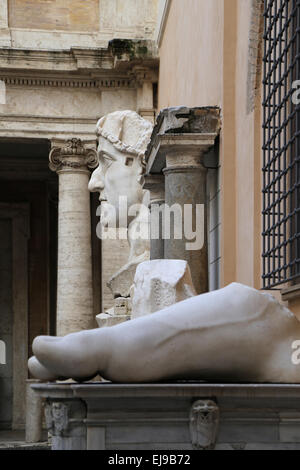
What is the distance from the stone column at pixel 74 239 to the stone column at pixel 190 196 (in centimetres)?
668

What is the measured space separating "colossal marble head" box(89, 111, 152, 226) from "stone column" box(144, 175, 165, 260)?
0.15 meters

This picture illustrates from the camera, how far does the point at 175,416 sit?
306cm

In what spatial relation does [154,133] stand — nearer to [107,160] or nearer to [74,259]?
[107,160]

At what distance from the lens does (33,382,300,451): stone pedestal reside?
3.01 metres

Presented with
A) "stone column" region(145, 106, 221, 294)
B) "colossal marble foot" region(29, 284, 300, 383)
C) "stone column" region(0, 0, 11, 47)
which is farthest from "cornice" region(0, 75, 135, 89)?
"colossal marble foot" region(29, 284, 300, 383)

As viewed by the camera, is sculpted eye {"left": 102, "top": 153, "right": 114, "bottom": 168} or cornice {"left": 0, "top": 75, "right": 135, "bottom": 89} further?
cornice {"left": 0, "top": 75, "right": 135, "bottom": 89}

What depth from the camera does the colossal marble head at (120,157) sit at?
7.98m

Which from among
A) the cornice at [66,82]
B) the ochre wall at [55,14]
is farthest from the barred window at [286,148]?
the ochre wall at [55,14]

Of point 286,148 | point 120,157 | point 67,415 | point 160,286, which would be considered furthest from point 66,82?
point 67,415

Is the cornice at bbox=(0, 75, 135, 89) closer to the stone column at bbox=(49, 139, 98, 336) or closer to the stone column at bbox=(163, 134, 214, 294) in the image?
the stone column at bbox=(49, 139, 98, 336)

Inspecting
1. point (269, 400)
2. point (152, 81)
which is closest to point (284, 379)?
point (269, 400)

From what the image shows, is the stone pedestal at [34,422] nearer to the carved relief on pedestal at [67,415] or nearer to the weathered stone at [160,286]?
the weathered stone at [160,286]

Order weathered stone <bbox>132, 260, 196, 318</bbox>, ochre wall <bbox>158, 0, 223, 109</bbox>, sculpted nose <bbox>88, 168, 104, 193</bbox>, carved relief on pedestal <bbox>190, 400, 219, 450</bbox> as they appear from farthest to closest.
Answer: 1. sculpted nose <bbox>88, 168, 104, 193</bbox>
2. ochre wall <bbox>158, 0, 223, 109</bbox>
3. weathered stone <bbox>132, 260, 196, 318</bbox>
4. carved relief on pedestal <bbox>190, 400, 219, 450</bbox>
